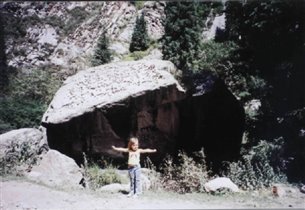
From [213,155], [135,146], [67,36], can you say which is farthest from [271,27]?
[67,36]

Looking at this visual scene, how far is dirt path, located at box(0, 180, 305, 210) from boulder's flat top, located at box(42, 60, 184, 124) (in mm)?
3542

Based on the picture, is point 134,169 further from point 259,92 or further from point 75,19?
point 75,19

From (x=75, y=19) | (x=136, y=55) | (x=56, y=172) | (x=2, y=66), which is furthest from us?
(x=75, y=19)

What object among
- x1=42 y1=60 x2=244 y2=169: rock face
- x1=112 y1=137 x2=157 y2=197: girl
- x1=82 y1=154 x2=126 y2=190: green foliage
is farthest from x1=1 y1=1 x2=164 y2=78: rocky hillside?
x1=112 y1=137 x2=157 y2=197: girl

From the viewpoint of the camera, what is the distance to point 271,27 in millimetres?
12117

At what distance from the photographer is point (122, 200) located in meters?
A: 8.38

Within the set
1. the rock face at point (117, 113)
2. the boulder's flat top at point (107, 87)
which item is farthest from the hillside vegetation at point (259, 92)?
the boulder's flat top at point (107, 87)

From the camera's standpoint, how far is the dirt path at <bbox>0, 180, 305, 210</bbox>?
25.5 feet

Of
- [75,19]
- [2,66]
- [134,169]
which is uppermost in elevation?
[75,19]

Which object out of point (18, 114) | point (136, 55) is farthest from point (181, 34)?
point (18, 114)

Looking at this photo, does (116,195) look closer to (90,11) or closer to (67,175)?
(67,175)

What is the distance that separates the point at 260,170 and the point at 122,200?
4.18 metres

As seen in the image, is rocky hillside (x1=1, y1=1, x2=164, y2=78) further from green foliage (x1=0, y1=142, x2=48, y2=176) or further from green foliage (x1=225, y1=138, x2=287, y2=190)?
green foliage (x1=225, y1=138, x2=287, y2=190)

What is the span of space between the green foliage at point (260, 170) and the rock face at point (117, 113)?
2.88 m
